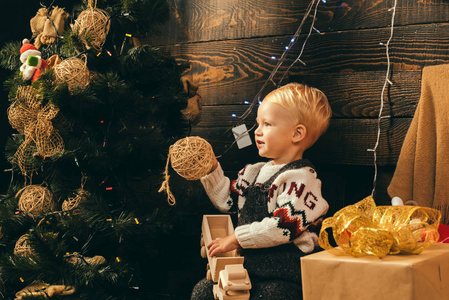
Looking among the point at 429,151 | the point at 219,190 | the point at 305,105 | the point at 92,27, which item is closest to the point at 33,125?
the point at 92,27

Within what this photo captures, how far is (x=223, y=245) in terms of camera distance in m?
1.41

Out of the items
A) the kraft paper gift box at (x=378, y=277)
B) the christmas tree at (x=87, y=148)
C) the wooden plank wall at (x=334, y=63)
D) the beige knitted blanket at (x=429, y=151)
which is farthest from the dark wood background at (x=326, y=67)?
the kraft paper gift box at (x=378, y=277)

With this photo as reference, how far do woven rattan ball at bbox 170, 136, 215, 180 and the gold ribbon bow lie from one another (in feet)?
1.31

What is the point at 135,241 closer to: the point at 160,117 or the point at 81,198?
the point at 81,198

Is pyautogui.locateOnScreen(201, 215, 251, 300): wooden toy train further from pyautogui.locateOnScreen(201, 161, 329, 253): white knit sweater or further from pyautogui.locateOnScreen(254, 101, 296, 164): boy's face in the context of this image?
pyautogui.locateOnScreen(254, 101, 296, 164): boy's face

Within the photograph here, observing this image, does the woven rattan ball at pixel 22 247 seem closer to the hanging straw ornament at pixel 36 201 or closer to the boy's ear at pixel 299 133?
the hanging straw ornament at pixel 36 201

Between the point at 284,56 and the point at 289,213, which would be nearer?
the point at 289,213

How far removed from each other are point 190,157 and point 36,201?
1.89 ft

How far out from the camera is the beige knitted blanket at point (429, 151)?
1.40m

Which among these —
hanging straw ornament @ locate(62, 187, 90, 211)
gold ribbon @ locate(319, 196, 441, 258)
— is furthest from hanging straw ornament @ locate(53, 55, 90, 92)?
gold ribbon @ locate(319, 196, 441, 258)

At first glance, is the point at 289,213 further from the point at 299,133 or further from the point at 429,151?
the point at 429,151

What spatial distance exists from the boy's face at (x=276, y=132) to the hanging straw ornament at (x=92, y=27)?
584 mm

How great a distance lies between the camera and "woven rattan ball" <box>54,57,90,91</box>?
1433mm

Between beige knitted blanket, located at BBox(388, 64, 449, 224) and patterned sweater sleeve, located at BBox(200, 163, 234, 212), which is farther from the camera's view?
patterned sweater sleeve, located at BBox(200, 163, 234, 212)
